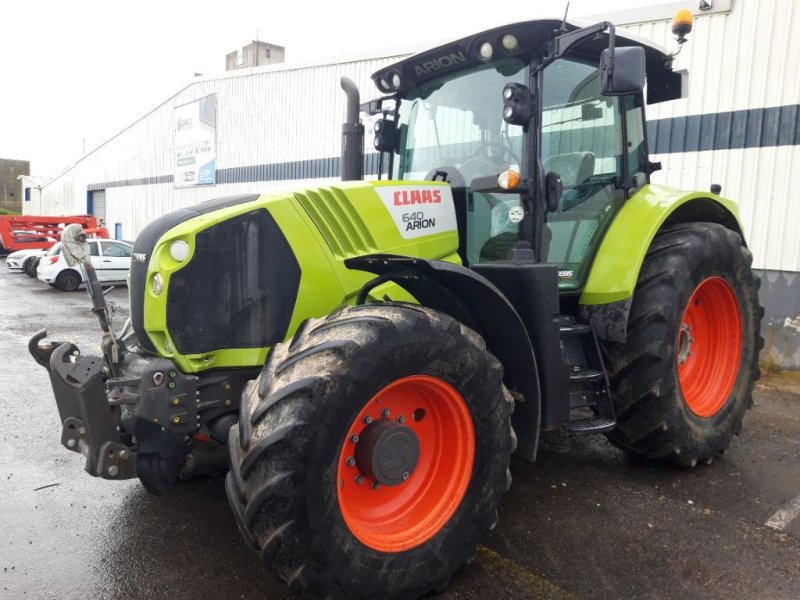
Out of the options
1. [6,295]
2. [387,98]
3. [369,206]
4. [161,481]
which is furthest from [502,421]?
[6,295]

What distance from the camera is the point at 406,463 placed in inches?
106

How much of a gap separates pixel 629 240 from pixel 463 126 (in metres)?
1.23

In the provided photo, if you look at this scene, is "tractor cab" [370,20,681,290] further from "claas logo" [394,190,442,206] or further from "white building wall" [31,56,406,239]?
"white building wall" [31,56,406,239]

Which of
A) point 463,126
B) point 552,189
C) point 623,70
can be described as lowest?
point 552,189

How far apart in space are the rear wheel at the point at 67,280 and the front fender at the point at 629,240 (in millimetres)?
15795

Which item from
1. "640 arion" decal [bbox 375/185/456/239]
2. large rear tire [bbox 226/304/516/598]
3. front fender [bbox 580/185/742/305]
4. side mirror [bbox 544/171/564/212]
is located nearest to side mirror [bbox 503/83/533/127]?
side mirror [bbox 544/171/564/212]

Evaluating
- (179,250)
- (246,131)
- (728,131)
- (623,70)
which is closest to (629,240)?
(623,70)

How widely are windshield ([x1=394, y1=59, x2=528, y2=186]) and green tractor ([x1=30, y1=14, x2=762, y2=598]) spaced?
0.04 feet

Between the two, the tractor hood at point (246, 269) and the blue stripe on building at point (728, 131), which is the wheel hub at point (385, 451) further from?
the blue stripe on building at point (728, 131)

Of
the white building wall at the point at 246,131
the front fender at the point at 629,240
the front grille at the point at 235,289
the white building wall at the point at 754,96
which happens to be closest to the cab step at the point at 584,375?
the front fender at the point at 629,240

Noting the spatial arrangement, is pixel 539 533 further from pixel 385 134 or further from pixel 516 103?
pixel 385 134

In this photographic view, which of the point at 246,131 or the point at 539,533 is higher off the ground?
the point at 246,131

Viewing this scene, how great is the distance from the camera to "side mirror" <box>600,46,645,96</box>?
3064 millimetres

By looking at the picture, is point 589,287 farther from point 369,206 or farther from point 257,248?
point 257,248
